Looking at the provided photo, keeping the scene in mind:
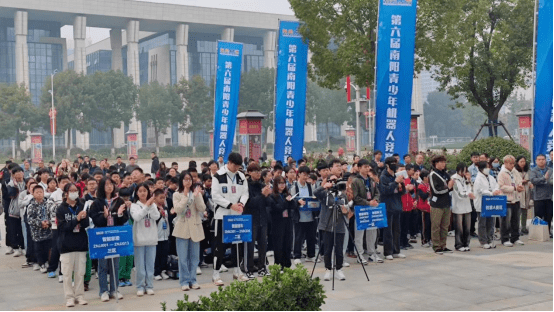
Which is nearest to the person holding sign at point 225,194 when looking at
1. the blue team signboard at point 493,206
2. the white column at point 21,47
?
the blue team signboard at point 493,206

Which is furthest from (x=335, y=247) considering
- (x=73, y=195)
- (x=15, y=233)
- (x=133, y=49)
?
(x=133, y=49)

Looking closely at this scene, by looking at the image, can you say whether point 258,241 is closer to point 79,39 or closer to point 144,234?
point 144,234

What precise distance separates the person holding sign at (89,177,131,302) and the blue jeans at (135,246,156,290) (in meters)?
0.31

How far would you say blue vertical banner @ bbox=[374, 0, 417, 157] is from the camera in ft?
55.3

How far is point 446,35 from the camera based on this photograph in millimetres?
24859

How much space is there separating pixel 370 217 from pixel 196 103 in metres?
57.4

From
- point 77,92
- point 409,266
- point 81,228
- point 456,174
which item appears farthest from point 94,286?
point 77,92

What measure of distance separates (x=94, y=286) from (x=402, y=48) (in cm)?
1006

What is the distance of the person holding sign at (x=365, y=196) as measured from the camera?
10930 mm

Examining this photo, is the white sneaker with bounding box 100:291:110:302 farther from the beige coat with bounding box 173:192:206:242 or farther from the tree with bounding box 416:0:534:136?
the tree with bounding box 416:0:534:136

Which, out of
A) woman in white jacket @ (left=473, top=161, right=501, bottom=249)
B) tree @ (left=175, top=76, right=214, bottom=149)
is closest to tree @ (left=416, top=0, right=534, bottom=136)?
woman in white jacket @ (left=473, top=161, right=501, bottom=249)

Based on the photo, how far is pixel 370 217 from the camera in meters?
10.8

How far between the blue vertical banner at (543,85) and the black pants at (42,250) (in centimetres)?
1028

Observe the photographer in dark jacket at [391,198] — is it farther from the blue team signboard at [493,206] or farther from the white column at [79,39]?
the white column at [79,39]
